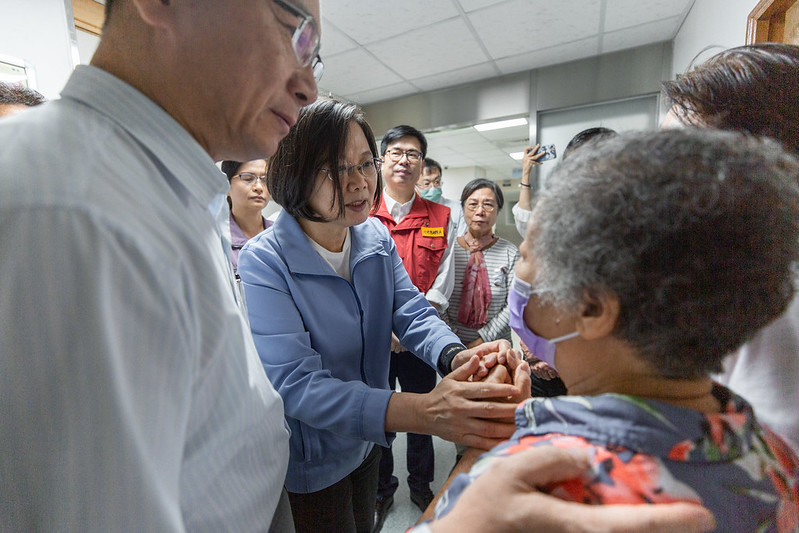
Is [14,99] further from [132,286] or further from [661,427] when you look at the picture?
[661,427]

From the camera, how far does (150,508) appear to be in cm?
45

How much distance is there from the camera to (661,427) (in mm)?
500

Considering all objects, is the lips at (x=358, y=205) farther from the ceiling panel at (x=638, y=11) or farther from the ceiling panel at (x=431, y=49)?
the ceiling panel at (x=638, y=11)

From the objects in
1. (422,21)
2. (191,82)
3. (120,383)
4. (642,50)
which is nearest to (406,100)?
(422,21)

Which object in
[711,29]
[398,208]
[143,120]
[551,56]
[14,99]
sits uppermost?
[551,56]

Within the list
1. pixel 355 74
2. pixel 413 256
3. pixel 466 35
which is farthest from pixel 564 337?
pixel 355 74

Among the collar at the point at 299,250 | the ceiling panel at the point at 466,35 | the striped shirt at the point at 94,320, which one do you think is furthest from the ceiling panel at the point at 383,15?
the striped shirt at the point at 94,320

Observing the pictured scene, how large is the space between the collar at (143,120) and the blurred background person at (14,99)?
1216 mm

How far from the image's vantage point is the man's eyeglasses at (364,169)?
1.16 meters

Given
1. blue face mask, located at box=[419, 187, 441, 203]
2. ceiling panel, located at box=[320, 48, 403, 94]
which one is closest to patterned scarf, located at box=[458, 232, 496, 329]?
blue face mask, located at box=[419, 187, 441, 203]

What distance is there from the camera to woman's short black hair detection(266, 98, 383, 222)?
112cm

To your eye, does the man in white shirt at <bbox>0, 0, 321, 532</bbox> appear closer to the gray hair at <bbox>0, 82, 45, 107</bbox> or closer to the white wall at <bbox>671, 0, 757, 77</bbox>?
the gray hair at <bbox>0, 82, 45, 107</bbox>

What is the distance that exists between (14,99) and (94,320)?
1.59 m

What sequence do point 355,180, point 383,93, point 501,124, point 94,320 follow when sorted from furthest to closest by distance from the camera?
point 501,124 < point 383,93 < point 355,180 < point 94,320
